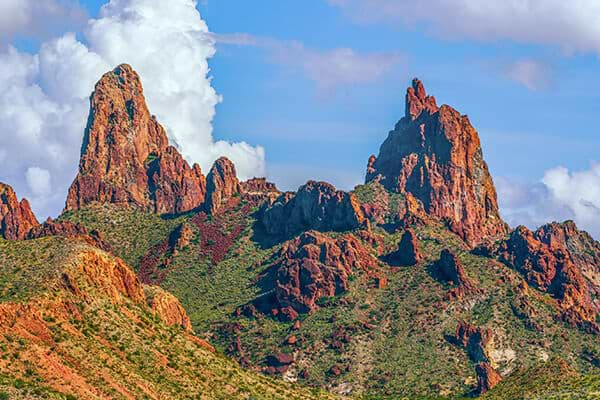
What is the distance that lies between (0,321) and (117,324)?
952 inches

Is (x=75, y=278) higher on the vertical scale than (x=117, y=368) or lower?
higher

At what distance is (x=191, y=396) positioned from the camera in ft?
630

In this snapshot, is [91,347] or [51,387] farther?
[91,347]

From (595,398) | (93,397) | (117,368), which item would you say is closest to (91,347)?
(117,368)

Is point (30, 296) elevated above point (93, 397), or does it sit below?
above

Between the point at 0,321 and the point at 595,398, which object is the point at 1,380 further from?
the point at 595,398

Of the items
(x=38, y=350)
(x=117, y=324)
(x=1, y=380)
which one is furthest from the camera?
(x=117, y=324)

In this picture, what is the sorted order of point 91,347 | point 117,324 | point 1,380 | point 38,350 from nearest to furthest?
1. point 1,380
2. point 38,350
3. point 91,347
4. point 117,324

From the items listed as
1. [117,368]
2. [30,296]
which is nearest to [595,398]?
[117,368]

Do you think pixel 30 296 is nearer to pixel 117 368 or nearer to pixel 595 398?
pixel 117 368

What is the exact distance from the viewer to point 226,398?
19762cm

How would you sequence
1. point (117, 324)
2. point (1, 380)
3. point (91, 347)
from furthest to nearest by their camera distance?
1. point (117, 324)
2. point (91, 347)
3. point (1, 380)

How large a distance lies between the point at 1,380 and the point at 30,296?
28482 millimetres

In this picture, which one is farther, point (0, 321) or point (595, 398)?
point (595, 398)
